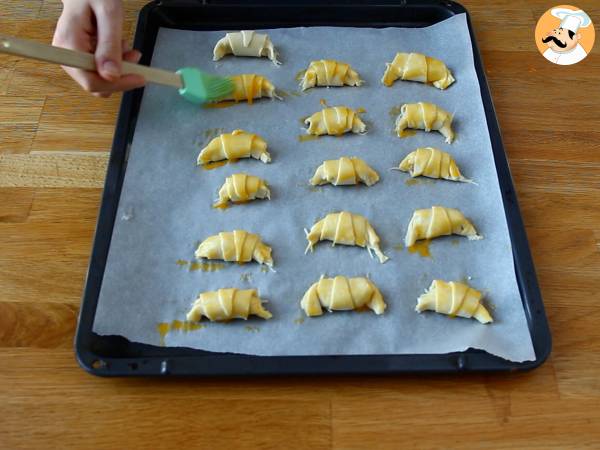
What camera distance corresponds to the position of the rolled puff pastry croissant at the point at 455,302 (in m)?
1.14

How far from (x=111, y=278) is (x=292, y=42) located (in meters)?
0.80

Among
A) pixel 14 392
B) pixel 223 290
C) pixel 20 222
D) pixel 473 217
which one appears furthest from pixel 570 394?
pixel 20 222

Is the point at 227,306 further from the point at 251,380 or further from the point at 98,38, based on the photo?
the point at 98,38

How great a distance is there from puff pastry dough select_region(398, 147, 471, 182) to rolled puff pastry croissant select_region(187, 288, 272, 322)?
18.9 inches

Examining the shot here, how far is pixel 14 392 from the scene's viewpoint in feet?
3.46

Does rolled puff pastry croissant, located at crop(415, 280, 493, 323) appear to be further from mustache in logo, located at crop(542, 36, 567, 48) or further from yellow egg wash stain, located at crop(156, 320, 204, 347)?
mustache in logo, located at crop(542, 36, 567, 48)

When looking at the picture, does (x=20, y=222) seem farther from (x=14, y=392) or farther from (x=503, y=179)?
(x=503, y=179)

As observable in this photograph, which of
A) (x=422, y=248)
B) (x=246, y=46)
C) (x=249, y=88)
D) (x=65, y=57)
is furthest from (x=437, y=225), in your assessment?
(x=65, y=57)

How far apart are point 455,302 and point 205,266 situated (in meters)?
0.50

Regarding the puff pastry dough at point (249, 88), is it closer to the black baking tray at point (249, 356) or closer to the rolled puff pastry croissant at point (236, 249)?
the black baking tray at point (249, 356)

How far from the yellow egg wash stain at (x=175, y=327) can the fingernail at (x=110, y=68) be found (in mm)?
498

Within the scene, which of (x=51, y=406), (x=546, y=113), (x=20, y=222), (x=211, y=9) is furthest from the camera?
(x=211, y=9)

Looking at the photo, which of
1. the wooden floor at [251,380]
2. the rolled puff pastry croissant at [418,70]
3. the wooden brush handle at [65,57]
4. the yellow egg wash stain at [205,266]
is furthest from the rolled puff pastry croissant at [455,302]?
the wooden brush handle at [65,57]

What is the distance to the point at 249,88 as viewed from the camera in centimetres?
144
